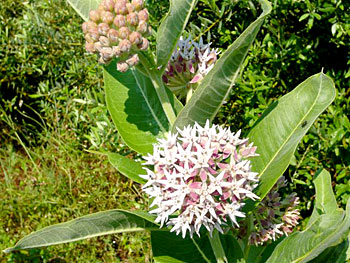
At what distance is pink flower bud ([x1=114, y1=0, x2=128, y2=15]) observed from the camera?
0.95 meters

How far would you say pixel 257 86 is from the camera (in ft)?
6.88

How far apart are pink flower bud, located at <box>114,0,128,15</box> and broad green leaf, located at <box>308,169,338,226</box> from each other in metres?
0.75

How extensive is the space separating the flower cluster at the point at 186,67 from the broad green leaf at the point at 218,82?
19 centimetres

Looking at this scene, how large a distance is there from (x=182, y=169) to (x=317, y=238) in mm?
339

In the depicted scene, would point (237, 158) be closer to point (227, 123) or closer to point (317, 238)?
point (317, 238)

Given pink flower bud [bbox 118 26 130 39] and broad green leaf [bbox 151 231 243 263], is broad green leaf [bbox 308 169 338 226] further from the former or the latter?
pink flower bud [bbox 118 26 130 39]

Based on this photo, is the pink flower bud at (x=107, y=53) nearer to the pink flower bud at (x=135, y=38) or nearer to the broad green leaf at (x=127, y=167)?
the pink flower bud at (x=135, y=38)

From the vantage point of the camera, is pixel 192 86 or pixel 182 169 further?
pixel 192 86

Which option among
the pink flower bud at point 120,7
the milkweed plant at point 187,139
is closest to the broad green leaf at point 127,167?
the milkweed plant at point 187,139

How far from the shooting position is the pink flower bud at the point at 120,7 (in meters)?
0.95

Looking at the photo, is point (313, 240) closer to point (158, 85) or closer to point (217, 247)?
point (217, 247)

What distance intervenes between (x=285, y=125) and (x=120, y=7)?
474 millimetres

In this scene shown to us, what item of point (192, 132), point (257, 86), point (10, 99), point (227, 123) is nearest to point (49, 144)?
point (10, 99)

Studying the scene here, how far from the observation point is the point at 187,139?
3.16ft
